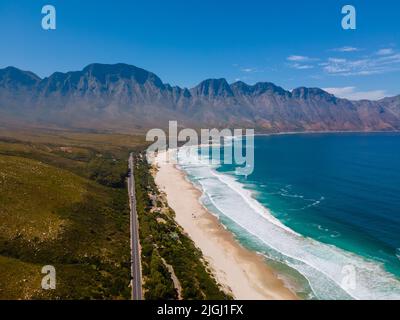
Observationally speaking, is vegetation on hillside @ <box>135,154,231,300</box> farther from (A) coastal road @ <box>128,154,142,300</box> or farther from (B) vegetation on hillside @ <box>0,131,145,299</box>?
(B) vegetation on hillside @ <box>0,131,145,299</box>

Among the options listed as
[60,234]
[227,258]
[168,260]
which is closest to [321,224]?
[227,258]

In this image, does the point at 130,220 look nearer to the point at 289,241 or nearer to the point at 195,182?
the point at 289,241

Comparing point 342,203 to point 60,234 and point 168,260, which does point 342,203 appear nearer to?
point 168,260

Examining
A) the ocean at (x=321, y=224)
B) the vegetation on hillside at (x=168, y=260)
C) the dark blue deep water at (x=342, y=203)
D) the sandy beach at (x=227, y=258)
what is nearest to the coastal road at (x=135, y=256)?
the vegetation on hillside at (x=168, y=260)

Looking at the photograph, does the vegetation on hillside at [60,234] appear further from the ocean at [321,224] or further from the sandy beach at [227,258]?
the ocean at [321,224]
